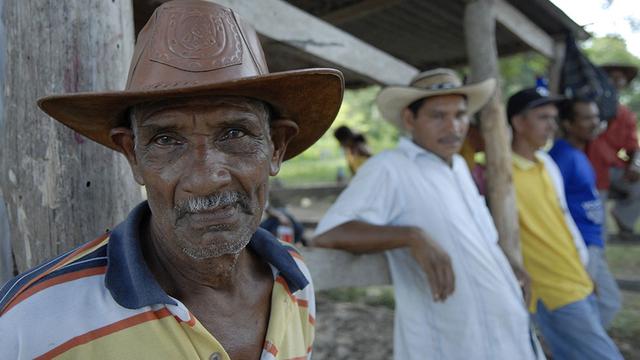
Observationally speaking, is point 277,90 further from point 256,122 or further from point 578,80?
point 578,80

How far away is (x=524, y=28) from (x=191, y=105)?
12.9 feet

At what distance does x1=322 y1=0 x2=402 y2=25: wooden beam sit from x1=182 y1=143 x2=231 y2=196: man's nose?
2795 mm

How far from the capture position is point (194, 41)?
114 centimetres

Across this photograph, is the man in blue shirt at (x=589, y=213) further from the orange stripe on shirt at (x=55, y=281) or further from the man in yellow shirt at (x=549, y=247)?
the orange stripe on shirt at (x=55, y=281)

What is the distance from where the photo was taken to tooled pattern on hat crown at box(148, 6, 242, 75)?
3.67 ft

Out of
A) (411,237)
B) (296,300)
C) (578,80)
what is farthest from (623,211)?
(296,300)

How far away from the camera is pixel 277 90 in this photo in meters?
1.24

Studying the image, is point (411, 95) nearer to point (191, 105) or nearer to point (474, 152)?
point (474, 152)

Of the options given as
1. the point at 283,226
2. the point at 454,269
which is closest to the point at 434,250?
the point at 454,269

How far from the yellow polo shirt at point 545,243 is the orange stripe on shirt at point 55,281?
9.37ft

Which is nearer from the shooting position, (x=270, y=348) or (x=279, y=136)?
(x=270, y=348)

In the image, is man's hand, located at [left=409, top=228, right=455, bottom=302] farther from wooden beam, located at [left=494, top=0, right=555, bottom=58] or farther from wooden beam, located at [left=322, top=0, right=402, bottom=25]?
wooden beam, located at [left=494, top=0, right=555, bottom=58]

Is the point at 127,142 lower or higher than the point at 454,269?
higher

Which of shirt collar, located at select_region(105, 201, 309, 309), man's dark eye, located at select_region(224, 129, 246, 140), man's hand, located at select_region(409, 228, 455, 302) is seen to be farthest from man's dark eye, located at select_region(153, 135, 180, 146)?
man's hand, located at select_region(409, 228, 455, 302)
